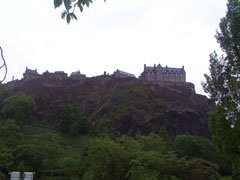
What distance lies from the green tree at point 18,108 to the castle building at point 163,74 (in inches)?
2043

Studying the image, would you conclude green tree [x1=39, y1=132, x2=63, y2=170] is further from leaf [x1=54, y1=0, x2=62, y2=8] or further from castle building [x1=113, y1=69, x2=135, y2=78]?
castle building [x1=113, y1=69, x2=135, y2=78]

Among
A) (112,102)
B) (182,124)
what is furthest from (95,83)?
(182,124)

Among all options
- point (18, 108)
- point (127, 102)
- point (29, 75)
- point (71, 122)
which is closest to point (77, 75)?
point (29, 75)

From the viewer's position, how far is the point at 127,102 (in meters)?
87.8

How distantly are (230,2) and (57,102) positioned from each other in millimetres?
82714

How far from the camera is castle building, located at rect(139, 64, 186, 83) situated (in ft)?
372

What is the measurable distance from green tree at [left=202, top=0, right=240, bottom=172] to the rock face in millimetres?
54896

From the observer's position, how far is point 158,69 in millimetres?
113938

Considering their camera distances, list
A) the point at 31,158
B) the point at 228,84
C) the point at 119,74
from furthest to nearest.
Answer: the point at 119,74 < the point at 31,158 < the point at 228,84

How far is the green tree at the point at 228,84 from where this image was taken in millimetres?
19953

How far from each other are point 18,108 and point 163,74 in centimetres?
6386

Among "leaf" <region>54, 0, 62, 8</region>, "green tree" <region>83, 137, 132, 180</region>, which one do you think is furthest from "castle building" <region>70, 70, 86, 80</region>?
"leaf" <region>54, 0, 62, 8</region>

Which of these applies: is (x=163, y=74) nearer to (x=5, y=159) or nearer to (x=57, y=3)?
(x=5, y=159)

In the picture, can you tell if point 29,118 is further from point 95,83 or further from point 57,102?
point 95,83
